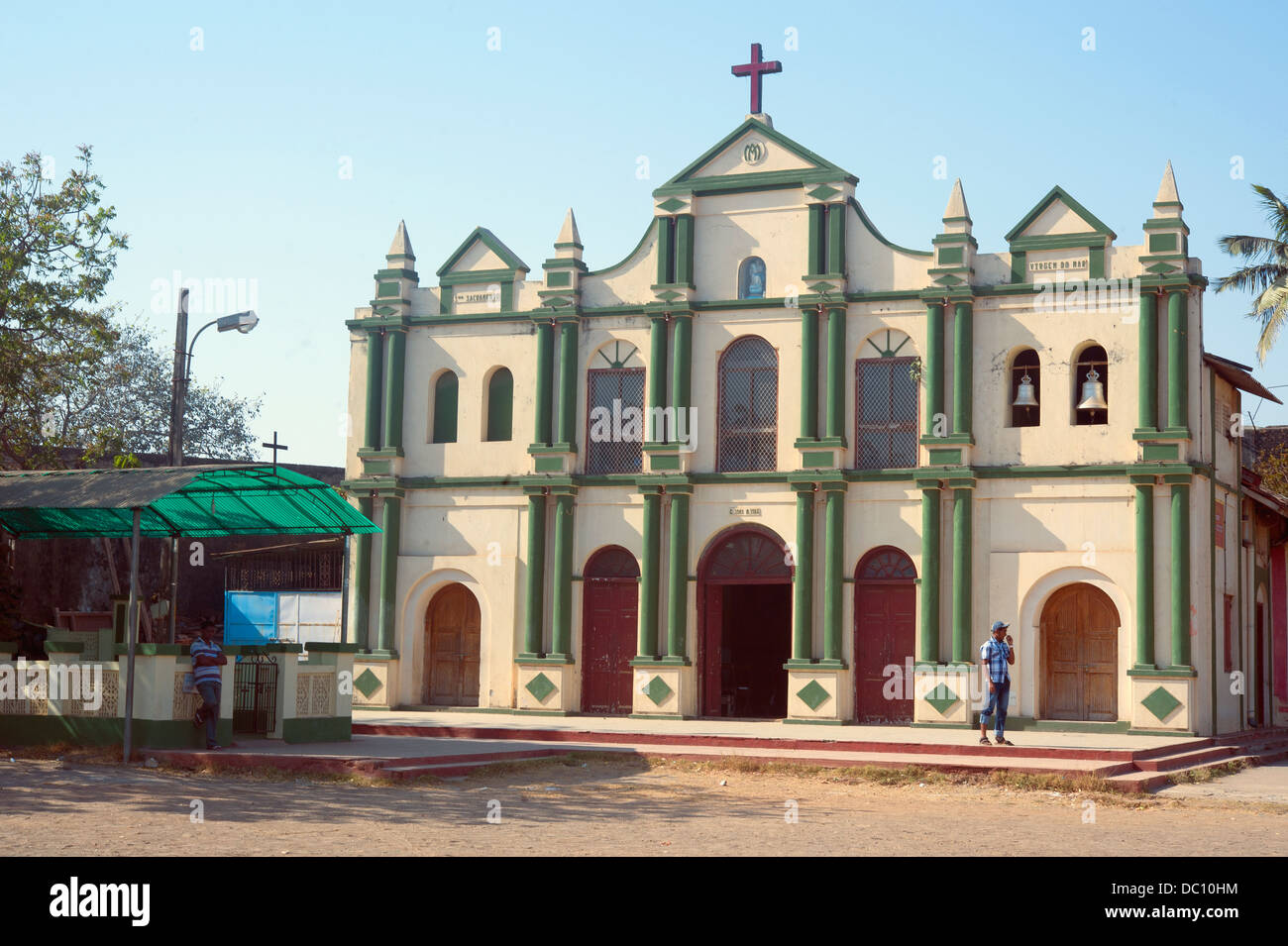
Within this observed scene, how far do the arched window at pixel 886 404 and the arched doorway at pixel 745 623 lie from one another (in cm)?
220

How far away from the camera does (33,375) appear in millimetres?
23859

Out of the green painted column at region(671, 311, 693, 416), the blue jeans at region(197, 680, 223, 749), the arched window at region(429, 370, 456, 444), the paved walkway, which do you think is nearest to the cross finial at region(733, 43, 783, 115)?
the green painted column at region(671, 311, 693, 416)

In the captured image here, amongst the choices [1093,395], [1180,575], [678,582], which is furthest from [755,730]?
[1093,395]

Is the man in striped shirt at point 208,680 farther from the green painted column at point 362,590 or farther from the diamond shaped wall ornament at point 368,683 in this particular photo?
the green painted column at point 362,590

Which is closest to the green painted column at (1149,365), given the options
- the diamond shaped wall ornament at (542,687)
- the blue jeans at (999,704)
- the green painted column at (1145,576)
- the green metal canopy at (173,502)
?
the green painted column at (1145,576)

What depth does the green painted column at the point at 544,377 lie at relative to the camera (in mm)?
26719

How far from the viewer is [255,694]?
19.8m

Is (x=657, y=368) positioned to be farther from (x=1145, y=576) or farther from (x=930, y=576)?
(x=1145, y=576)

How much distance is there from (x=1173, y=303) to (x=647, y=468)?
8.69 m

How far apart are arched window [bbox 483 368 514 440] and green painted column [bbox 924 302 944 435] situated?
750cm

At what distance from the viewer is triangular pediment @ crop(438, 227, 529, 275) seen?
90.4ft

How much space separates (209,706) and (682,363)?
10786 millimetres

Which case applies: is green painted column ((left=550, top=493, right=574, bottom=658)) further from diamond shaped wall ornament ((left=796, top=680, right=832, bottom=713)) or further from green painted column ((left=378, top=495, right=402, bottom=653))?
diamond shaped wall ornament ((left=796, top=680, right=832, bottom=713))

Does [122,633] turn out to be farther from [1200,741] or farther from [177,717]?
[1200,741]
